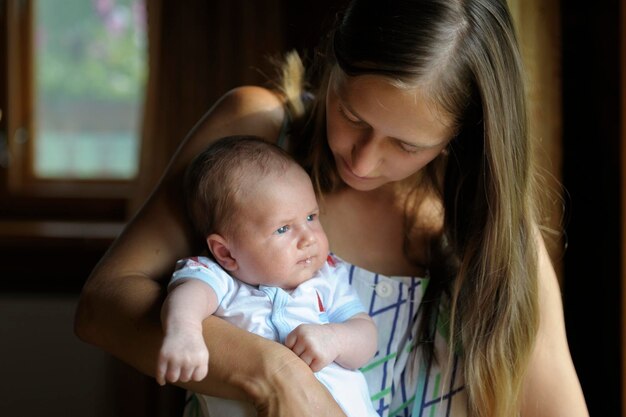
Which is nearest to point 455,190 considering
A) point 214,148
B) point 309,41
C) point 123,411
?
point 214,148

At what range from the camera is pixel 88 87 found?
3.73 metres

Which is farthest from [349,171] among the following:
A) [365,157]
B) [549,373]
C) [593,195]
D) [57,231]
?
[57,231]

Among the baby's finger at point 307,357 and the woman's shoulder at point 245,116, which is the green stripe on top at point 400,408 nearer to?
the baby's finger at point 307,357

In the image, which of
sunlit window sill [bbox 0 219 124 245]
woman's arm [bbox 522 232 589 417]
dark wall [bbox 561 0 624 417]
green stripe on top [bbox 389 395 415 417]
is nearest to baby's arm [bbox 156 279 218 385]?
green stripe on top [bbox 389 395 415 417]

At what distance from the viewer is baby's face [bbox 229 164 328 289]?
51.9 inches

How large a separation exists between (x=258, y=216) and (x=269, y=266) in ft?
0.27

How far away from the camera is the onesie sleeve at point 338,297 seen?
1.37m

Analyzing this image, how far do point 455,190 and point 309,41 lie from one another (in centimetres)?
188

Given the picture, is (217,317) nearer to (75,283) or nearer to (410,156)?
(410,156)

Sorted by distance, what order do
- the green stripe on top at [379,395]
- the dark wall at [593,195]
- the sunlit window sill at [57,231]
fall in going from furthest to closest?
the sunlit window sill at [57,231] → the dark wall at [593,195] → the green stripe on top at [379,395]

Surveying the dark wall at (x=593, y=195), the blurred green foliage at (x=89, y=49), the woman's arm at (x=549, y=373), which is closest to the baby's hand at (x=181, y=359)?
the woman's arm at (x=549, y=373)

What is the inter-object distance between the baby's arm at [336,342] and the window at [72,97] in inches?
97.0

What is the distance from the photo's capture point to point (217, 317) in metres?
1.30

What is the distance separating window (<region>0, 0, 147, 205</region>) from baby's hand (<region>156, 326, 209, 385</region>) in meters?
2.62
